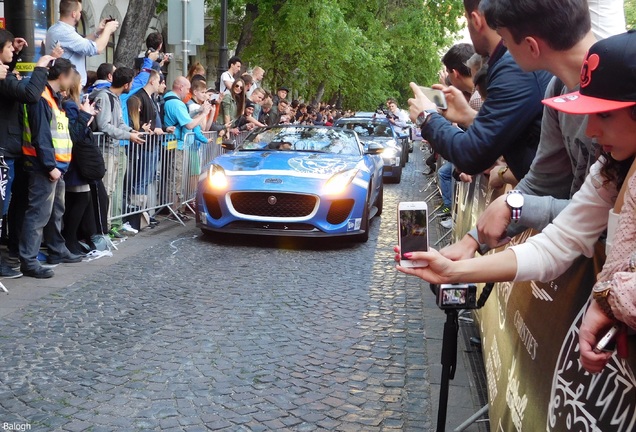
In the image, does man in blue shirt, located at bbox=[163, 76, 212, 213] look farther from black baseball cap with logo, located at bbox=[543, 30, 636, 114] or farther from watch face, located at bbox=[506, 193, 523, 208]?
black baseball cap with logo, located at bbox=[543, 30, 636, 114]

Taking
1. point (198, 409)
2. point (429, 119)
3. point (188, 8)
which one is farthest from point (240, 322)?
point (188, 8)

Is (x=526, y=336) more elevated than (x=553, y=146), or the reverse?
(x=553, y=146)

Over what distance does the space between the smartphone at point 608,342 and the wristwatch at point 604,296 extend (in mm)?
32

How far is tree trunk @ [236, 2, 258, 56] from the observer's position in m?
22.5

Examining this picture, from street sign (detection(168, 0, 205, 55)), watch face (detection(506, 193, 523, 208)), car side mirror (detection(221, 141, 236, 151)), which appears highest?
street sign (detection(168, 0, 205, 55))

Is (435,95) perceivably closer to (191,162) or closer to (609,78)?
(609,78)

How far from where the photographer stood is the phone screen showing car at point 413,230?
2484mm

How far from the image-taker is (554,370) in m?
2.37

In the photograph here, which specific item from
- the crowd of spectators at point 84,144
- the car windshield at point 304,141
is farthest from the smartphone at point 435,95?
the car windshield at point 304,141

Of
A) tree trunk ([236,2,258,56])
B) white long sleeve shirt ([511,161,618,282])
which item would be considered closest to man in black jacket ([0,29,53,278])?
white long sleeve shirt ([511,161,618,282])

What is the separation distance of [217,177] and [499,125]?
6555mm

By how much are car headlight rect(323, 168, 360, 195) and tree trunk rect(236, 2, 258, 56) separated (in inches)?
524

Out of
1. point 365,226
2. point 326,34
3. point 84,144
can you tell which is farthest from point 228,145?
point 326,34

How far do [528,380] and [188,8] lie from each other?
11.9 metres
